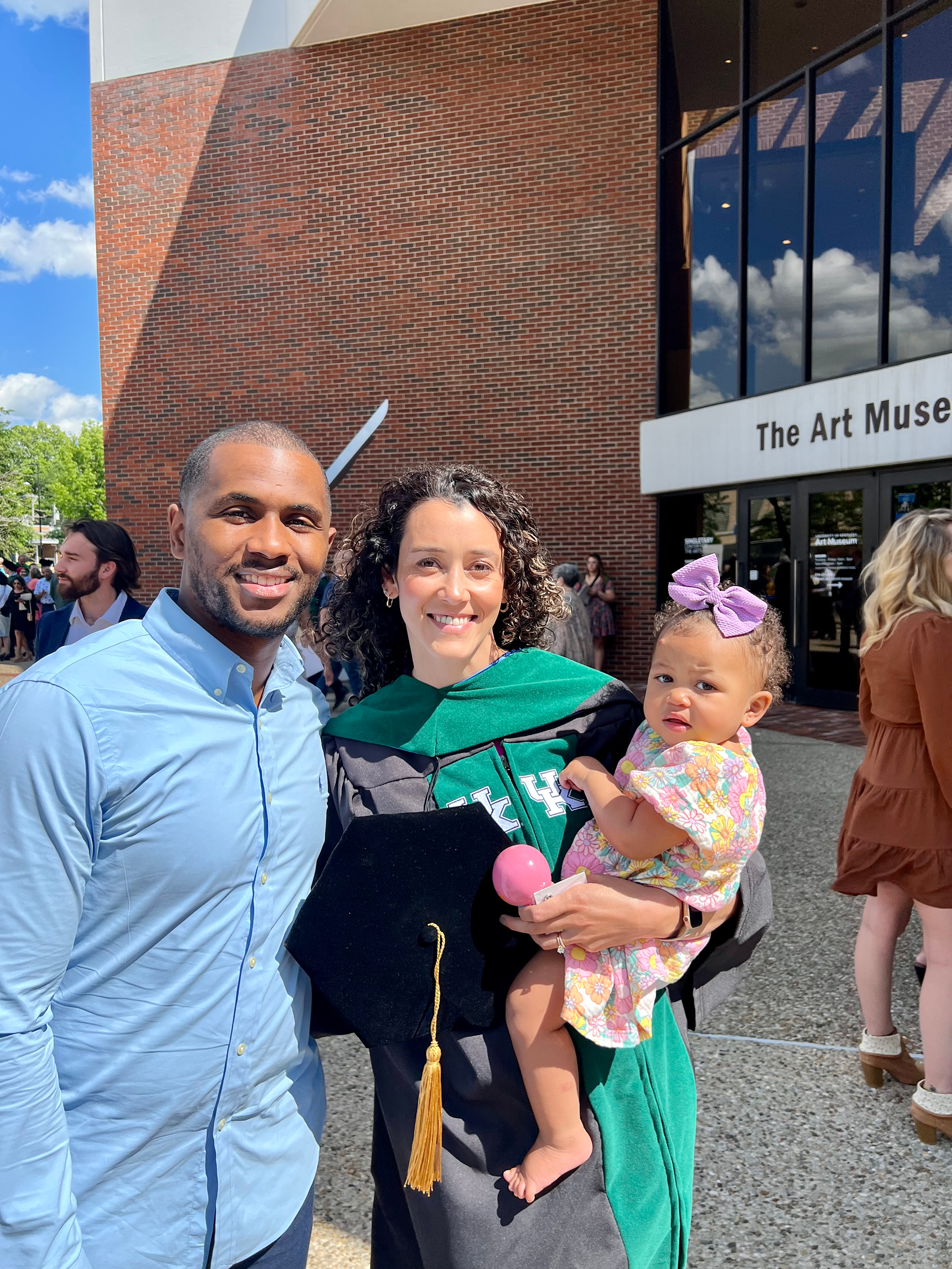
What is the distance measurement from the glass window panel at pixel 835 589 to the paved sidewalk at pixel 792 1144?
278 inches

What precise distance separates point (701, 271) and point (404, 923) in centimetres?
1291

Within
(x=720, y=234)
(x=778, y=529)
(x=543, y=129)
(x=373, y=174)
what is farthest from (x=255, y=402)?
(x=778, y=529)

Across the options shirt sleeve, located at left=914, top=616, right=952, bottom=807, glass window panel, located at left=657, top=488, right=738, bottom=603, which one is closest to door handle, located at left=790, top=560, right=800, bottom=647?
glass window panel, located at left=657, top=488, right=738, bottom=603

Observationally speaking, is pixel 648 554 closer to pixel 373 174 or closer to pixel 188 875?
pixel 373 174

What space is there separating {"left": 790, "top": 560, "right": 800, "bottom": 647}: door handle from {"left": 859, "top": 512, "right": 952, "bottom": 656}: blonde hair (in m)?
8.59

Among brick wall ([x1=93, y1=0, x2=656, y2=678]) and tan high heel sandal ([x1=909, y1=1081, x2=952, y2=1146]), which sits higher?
brick wall ([x1=93, y1=0, x2=656, y2=678])

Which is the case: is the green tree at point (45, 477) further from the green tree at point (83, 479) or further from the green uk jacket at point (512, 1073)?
the green uk jacket at point (512, 1073)

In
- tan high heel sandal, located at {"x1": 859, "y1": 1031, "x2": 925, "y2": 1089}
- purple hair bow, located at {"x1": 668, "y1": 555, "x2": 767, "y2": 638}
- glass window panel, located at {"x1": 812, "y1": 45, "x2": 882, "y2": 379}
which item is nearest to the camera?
purple hair bow, located at {"x1": 668, "y1": 555, "x2": 767, "y2": 638}

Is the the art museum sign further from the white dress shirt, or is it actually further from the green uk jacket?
the green uk jacket

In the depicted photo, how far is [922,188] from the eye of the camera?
10.1m

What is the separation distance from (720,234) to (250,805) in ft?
42.5

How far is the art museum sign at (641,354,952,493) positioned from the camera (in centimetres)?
988

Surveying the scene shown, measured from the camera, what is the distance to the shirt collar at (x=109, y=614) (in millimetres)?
4898

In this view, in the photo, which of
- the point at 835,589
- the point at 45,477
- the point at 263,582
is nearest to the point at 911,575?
the point at 263,582
